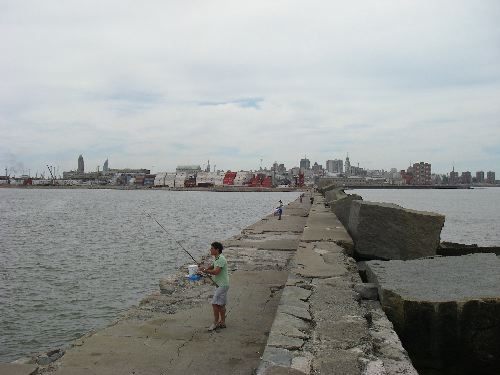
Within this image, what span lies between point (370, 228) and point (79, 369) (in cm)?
491

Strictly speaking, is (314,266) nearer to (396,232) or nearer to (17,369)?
(396,232)

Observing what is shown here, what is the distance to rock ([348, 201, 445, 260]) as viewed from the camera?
7.17 metres

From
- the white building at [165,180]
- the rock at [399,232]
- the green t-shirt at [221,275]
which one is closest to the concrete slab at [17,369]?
the green t-shirt at [221,275]

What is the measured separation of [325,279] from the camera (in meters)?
5.46

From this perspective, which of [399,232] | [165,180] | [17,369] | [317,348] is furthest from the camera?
[165,180]

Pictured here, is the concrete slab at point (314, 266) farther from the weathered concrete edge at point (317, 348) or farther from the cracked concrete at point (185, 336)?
the weathered concrete edge at point (317, 348)

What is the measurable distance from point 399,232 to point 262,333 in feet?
10.1

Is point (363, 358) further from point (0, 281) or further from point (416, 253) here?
point (0, 281)

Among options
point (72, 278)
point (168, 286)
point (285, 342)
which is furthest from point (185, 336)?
point (72, 278)

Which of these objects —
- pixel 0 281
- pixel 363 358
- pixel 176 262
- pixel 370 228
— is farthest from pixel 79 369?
pixel 176 262

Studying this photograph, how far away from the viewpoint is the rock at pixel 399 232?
717 cm

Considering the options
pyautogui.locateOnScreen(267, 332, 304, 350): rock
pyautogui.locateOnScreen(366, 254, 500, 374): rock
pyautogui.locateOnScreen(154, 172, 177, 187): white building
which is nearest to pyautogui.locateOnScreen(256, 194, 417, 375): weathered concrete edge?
pyautogui.locateOnScreen(267, 332, 304, 350): rock

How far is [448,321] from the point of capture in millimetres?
3910

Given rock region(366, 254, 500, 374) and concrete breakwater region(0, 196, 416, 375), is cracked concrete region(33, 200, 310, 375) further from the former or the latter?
rock region(366, 254, 500, 374)
